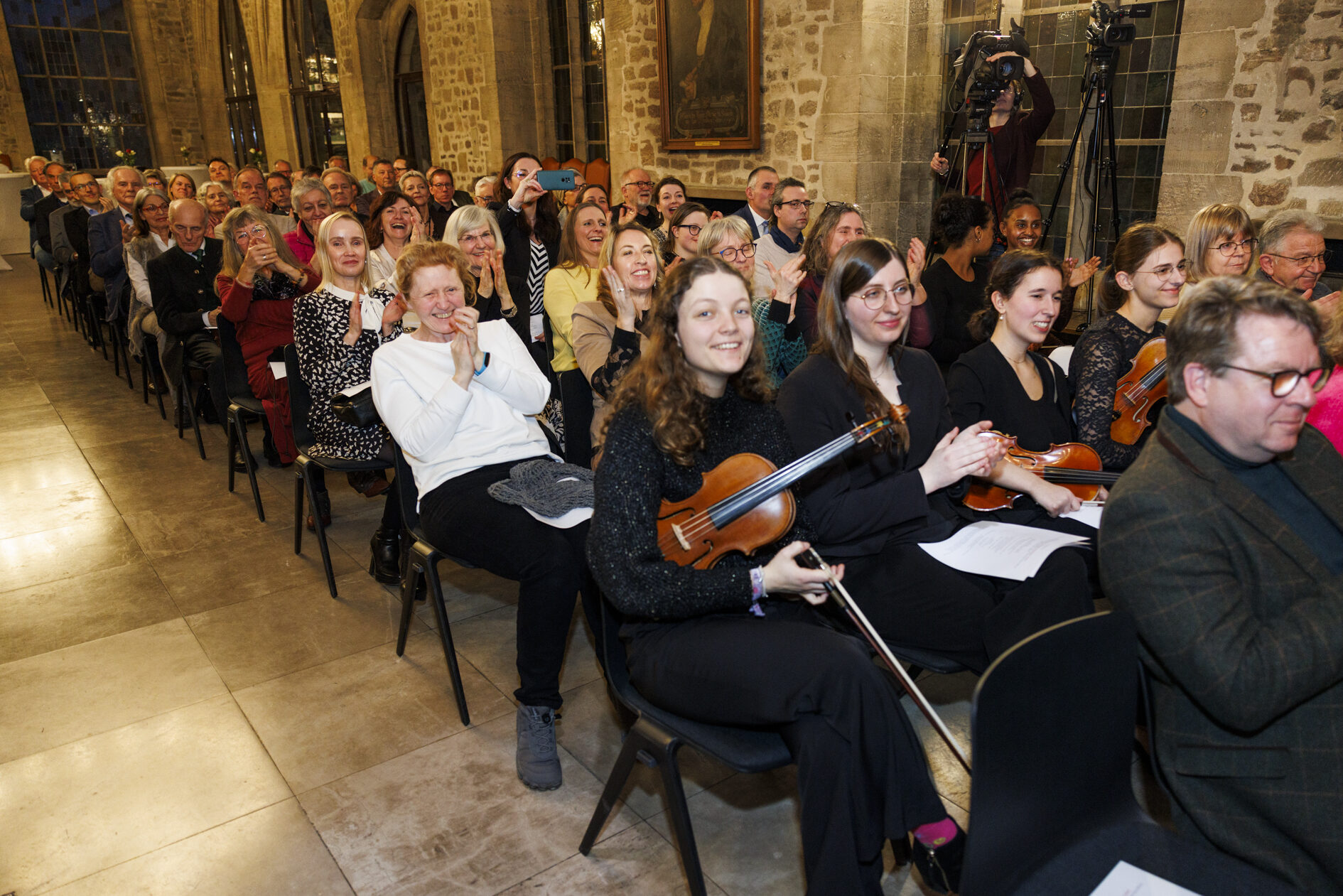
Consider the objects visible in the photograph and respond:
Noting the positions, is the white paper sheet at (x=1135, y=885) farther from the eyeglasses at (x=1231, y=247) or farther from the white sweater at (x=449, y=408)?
the eyeglasses at (x=1231, y=247)

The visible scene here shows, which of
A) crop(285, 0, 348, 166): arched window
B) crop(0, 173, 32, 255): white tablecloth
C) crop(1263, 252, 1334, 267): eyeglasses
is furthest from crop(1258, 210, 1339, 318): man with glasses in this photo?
crop(0, 173, 32, 255): white tablecloth

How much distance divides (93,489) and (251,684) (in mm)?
2388

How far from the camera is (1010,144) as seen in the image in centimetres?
541

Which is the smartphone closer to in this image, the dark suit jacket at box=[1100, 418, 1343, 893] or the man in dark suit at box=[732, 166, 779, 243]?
the man in dark suit at box=[732, 166, 779, 243]

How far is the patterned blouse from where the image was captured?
10.6ft

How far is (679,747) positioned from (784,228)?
369 cm

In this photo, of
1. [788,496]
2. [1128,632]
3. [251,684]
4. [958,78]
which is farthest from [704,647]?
[958,78]

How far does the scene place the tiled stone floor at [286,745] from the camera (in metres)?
1.99

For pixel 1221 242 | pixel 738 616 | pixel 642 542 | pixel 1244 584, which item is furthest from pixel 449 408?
pixel 1221 242

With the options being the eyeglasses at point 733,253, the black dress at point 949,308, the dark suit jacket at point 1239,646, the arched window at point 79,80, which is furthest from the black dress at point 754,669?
the arched window at point 79,80

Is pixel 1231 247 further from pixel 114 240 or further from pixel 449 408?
pixel 114 240

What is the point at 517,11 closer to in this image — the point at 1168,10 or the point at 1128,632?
the point at 1168,10

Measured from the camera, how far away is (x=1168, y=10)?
5.25 m

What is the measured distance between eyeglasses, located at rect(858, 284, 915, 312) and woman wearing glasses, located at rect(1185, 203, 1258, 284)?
178 centimetres
